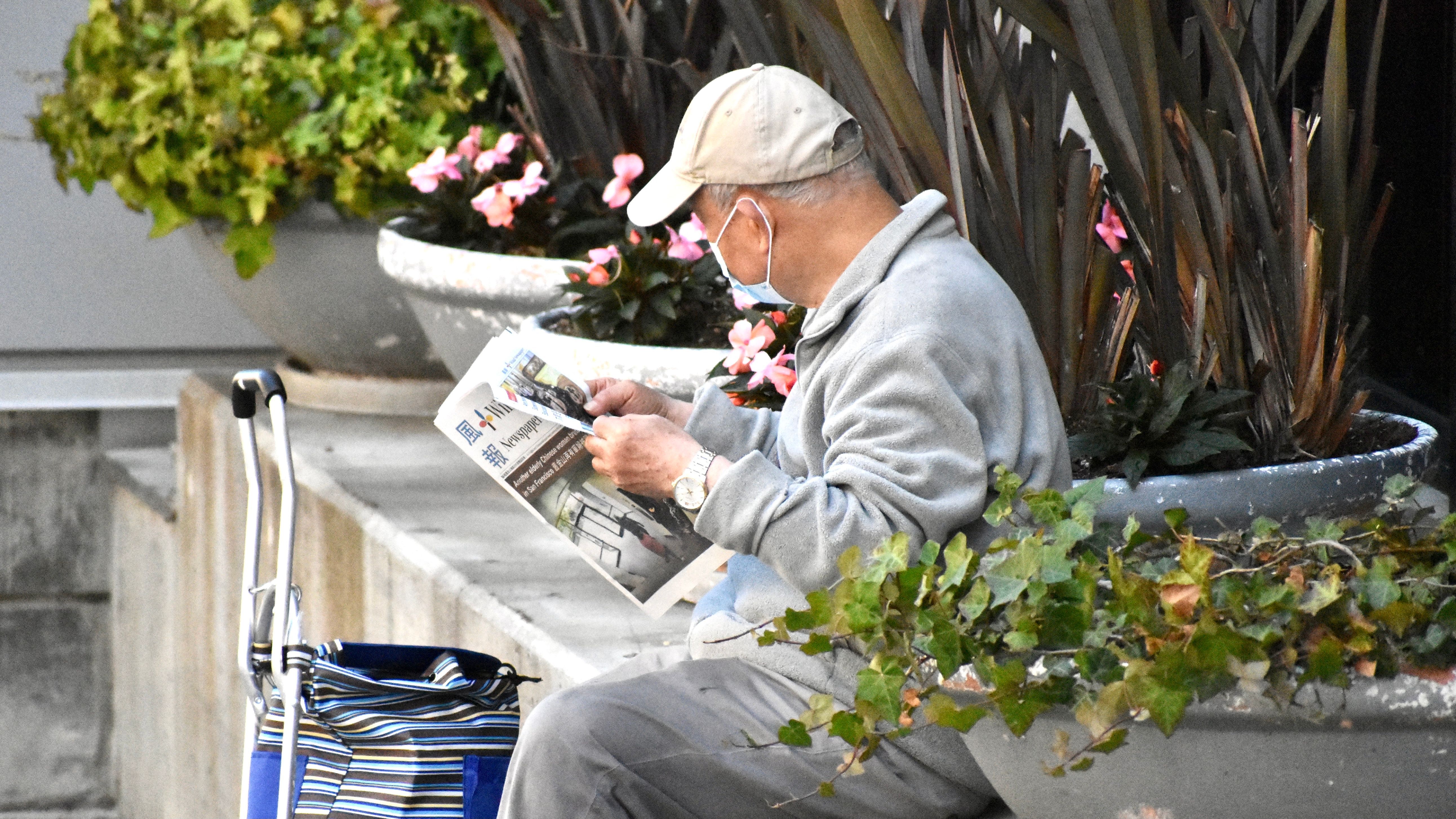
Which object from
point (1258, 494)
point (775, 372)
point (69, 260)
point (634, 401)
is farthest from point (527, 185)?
point (69, 260)

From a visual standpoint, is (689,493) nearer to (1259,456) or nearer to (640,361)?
(1259,456)

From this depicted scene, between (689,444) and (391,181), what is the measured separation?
285 centimetres

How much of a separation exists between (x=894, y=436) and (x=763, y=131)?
40 centimetres

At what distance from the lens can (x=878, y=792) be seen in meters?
1.84

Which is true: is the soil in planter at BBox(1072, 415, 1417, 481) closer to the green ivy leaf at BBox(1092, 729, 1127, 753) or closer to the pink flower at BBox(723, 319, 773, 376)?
the pink flower at BBox(723, 319, 773, 376)

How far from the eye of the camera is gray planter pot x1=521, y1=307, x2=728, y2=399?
9.98 ft

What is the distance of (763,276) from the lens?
202cm

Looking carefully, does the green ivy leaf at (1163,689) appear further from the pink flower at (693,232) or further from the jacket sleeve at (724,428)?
the pink flower at (693,232)

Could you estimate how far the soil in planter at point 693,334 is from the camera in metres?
3.36

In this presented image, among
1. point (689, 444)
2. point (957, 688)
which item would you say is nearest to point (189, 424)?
point (689, 444)

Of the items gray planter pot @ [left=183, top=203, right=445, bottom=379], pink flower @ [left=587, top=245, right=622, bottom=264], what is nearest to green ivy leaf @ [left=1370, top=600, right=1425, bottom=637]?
pink flower @ [left=587, top=245, right=622, bottom=264]

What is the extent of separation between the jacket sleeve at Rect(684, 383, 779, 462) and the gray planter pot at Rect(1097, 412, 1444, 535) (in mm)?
Result: 451

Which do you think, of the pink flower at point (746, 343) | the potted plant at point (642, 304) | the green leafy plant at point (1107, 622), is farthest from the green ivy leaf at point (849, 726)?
the potted plant at point (642, 304)

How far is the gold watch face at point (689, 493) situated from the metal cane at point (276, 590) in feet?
1.53
